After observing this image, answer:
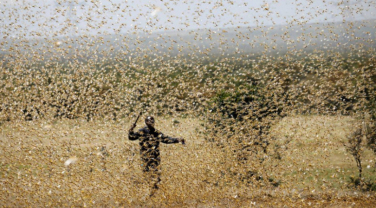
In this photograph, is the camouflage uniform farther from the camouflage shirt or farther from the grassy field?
the grassy field

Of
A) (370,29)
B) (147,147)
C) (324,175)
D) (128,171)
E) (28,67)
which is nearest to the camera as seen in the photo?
(147,147)

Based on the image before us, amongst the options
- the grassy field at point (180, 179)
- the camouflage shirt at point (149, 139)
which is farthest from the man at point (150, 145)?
the grassy field at point (180, 179)

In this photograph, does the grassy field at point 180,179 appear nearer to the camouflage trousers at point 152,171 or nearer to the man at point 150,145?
the camouflage trousers at point 152,171

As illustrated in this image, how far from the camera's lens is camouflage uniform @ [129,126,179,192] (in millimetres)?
8984

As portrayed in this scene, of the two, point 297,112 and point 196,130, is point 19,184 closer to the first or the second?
point 196,130

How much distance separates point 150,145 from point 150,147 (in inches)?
2.1

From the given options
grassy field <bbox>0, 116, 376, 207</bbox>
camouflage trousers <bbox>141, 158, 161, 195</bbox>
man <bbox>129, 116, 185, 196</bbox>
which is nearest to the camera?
man <bbox>129, 116, 185, 196</bbox>

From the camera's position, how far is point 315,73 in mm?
14508

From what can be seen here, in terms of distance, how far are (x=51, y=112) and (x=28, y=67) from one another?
2.54m

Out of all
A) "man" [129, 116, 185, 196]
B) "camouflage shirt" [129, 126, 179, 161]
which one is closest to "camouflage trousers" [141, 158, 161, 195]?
"man" [129, 116, 185, 196]

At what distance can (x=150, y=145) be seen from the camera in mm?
9266

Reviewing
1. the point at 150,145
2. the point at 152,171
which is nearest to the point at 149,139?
the point at 150,145

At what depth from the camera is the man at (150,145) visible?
8922 mm

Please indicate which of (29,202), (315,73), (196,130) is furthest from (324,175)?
(29,202)
